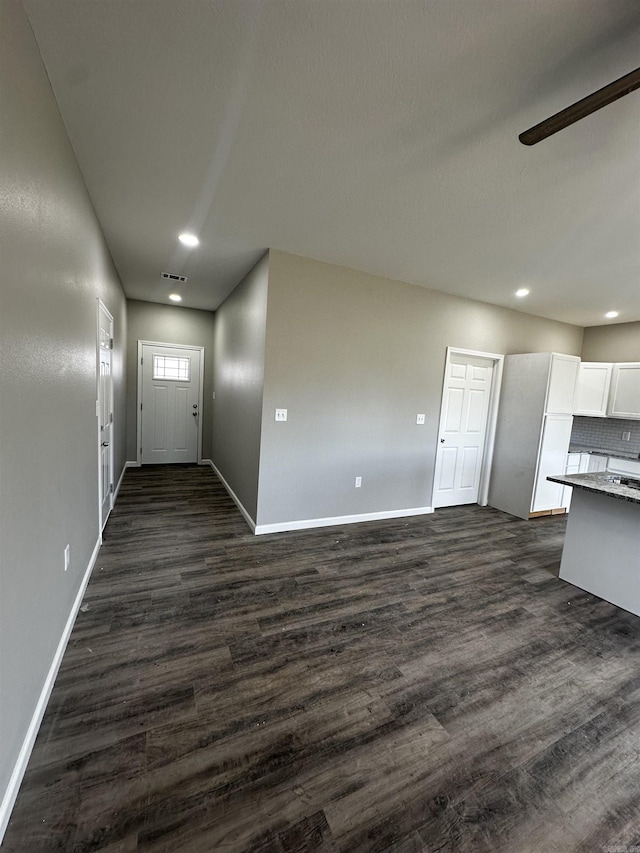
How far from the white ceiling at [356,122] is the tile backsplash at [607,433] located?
2861mm

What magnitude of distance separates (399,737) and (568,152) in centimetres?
294

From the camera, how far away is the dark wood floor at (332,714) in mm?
1211

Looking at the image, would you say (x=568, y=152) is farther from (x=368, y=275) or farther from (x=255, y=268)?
(x=255, y=268)

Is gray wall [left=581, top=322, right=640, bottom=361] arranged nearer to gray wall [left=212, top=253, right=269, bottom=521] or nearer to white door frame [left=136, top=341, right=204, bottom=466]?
gray wall [left=212, top=253, right=269, bottom=521]

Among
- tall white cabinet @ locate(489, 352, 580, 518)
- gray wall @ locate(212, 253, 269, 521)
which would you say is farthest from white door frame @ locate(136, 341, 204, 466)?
tall white cabinet @ locate(489, 352, 580, 518)

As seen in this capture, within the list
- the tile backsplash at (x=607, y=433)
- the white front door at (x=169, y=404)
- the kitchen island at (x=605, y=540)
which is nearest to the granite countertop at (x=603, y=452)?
the tile backsplash at (x=607, y=433)

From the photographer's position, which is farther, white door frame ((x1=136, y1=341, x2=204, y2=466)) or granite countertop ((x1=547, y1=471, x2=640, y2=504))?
white door frame ((x1=136, y1=341, x2=204, y2=466))

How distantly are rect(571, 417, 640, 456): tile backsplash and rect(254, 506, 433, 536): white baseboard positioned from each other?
118 inches

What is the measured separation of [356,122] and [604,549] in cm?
337

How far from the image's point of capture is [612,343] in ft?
17.2

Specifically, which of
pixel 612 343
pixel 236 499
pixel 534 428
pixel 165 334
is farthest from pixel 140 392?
pixel 612 343

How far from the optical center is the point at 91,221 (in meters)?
2.56

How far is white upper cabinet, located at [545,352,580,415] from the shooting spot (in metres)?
4.29

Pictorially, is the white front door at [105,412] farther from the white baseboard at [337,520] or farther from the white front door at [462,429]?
the white front door at [462,429]
